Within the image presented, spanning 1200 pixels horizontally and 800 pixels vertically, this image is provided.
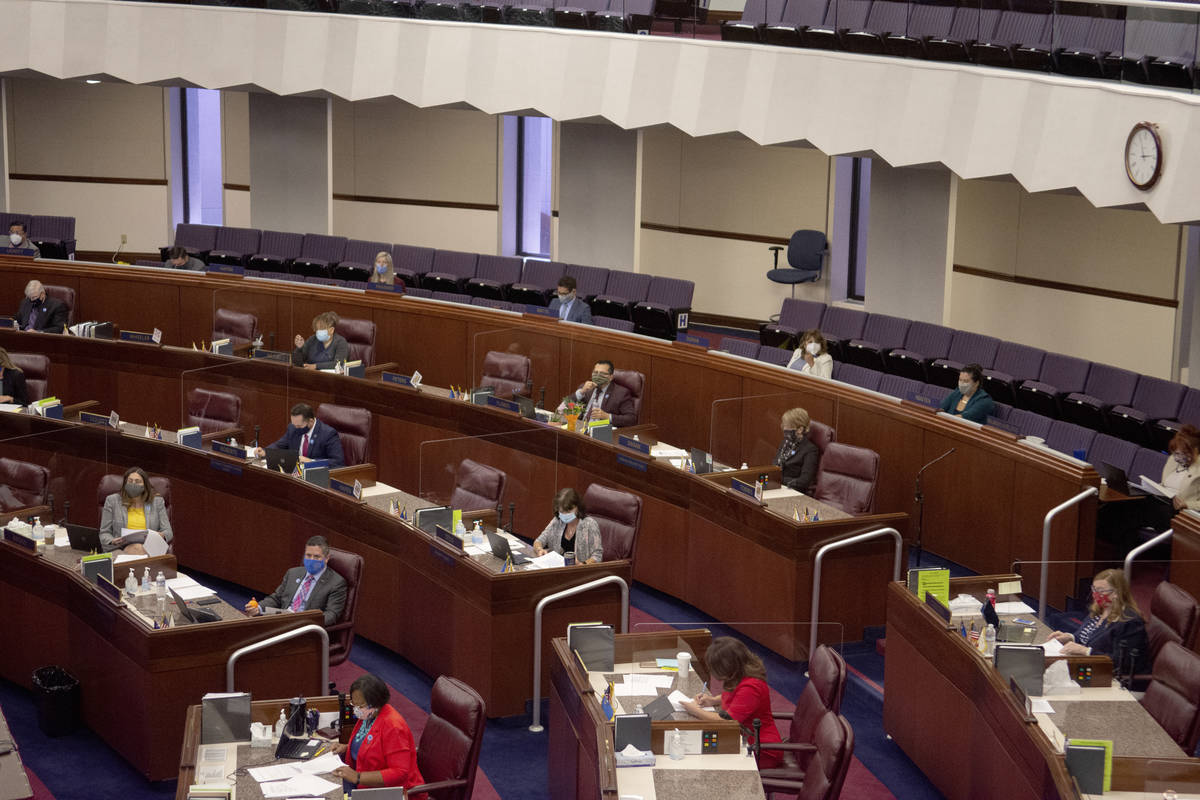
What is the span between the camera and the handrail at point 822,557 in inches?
314

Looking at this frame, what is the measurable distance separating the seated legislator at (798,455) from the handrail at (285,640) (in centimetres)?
332

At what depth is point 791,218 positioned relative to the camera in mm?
16141

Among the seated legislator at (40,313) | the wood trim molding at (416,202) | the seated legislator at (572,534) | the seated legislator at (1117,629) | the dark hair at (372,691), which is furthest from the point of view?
the wood trim molding at (416,202)

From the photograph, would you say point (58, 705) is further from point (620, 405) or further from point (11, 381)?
point (620, 405)

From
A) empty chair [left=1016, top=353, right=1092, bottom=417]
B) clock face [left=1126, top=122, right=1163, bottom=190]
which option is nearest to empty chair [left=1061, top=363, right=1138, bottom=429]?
empty chair [left=1016, top=353, right=1092, bottom=417]

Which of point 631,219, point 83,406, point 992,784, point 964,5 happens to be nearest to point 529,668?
point 992,784

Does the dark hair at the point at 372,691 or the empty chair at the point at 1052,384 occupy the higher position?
the empty chair at the point at 1052,384

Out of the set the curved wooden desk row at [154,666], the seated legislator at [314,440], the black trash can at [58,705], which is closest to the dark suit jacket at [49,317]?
the seated legislator at [314,440]

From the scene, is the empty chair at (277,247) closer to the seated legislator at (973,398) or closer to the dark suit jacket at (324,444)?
the dark suit jacket at (324,444)

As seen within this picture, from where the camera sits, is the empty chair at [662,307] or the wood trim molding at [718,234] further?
the wood trim molding at [718,234]

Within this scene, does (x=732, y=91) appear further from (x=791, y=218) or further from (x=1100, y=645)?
(x=1100, y=645)

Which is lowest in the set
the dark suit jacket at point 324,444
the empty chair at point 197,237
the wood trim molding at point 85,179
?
the dark suit jacket at point 324,444

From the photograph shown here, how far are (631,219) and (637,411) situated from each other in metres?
4.69

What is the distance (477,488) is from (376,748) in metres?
3.01
